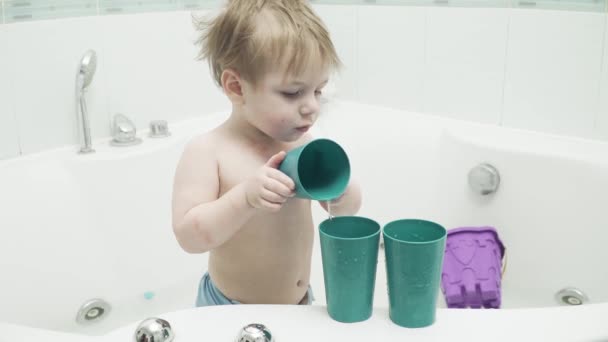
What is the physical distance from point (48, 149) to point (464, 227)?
96cm

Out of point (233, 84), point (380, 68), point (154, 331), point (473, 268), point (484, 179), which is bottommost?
point (473, 268)

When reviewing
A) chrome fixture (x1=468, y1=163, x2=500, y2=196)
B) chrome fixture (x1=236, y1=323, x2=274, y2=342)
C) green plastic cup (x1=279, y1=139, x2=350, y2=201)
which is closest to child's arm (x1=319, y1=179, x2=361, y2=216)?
green plastic cup (x1=279, y1=139, x2=350, y2=201)

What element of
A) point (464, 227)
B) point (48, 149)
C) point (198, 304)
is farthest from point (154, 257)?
point (464, 227)

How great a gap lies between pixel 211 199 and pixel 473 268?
0.66 metres

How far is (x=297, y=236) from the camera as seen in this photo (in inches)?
37.3

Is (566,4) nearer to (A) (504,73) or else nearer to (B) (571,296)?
(A) (504,73)

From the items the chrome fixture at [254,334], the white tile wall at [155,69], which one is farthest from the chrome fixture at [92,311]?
the chrome fixture at [254,334]

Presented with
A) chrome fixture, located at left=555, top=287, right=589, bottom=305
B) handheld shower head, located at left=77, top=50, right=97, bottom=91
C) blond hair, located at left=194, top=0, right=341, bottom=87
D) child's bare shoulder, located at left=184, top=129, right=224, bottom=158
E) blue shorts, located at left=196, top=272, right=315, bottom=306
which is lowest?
Result: chrome fixture, located at left=555, top=287, right=589, bottom=305

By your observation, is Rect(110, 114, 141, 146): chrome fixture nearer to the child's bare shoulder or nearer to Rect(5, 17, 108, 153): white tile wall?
Rect(5, 17, 108, 153): white tile wall

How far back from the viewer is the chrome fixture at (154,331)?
0.62 meters

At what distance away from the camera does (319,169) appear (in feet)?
2.56

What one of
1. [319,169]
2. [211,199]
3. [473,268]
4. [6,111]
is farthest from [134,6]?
[473,268]

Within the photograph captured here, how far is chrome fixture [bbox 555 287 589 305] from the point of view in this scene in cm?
128

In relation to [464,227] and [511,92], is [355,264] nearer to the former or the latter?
[464,227]
